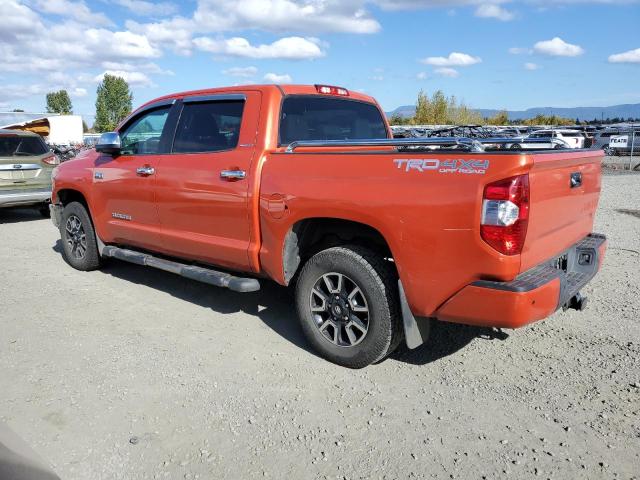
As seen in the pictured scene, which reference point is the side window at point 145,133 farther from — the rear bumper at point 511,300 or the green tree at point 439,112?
the green tree at point 439,112

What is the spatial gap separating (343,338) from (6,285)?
421cm

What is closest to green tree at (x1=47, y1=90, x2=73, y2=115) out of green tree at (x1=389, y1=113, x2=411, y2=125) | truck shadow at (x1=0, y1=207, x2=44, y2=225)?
green tree at (x1=389, y1=113, x2=411, y2=125)

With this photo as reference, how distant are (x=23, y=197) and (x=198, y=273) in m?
7.00

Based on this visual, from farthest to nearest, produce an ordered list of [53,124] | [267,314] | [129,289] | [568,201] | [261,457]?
1. [53,124]
2. [129,289]
3. [267,314]
4. [568,201]
5. [261,457]

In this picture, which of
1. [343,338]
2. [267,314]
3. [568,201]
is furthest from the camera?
[267,314]

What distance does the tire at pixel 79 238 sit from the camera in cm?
630

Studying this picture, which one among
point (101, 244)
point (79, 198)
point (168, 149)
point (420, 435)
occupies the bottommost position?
point (420, 435)

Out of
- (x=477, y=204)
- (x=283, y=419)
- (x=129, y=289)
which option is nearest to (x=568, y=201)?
(x=477, y=204)

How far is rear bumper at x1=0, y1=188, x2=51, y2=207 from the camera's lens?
9.91 metres

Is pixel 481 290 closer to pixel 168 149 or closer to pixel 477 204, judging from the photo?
pixel 477 204

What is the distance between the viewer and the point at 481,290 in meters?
3.12

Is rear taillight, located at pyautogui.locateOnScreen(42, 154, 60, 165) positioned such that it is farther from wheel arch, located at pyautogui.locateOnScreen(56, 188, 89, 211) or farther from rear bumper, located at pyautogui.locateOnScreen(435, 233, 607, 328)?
rear bumper, located at pyautogui.locateOnScreen(435, 233, 607, 328)

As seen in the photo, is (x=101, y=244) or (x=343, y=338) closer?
(x=343, y=338)

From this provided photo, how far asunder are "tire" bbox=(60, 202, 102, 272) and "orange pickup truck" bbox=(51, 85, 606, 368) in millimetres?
638
